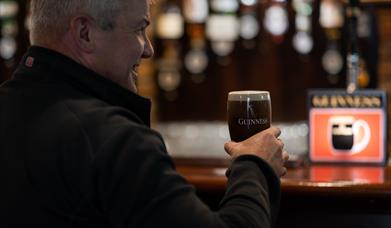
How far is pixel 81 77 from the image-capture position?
1.56 m

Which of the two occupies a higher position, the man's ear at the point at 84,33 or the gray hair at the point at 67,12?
the gray hair at the point at 67,12

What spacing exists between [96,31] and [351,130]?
1297 mm

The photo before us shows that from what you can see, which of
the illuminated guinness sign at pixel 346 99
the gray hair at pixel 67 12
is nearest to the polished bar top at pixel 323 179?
the illuminated guinness sign at pixel 346 99

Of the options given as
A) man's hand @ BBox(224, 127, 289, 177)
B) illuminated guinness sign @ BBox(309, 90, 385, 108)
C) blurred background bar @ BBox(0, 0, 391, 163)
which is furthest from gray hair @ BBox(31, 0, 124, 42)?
blurred background bar @ BBox(0, 0, 391, 163)

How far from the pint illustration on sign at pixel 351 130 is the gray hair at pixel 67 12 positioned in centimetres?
126

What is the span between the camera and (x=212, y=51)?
304 inches

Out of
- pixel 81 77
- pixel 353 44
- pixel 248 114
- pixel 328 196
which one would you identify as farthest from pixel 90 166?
pixel 353 44

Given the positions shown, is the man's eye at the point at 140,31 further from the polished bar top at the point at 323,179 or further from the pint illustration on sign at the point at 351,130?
the pint illustration on sign at the point at 351,130

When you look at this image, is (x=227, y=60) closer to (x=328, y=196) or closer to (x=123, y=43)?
(x=328, y=196)

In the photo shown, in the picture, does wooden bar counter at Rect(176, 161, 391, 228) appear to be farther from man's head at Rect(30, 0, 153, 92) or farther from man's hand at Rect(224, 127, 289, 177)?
man's head at Rect(30, 0, 153, 92)

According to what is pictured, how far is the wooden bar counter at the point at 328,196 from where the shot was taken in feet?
6.98

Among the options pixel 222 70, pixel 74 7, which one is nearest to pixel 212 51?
pixel 222 70

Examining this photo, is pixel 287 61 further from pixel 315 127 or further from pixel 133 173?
pixel 133 173

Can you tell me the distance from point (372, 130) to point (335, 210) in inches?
18.6
